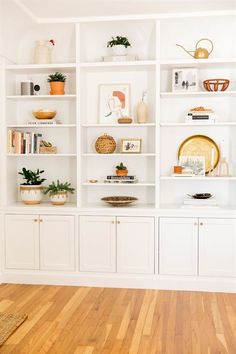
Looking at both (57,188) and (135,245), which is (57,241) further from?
(135,245)

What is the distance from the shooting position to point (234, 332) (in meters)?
3.63

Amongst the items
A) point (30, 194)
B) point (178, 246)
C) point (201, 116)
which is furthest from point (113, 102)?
point (178, 246)

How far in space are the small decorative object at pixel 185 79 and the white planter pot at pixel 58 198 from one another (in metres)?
1.53

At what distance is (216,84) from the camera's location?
4754mm

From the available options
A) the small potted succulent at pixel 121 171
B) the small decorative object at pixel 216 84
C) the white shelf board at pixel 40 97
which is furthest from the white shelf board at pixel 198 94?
the white shelf board at pixel 40 97

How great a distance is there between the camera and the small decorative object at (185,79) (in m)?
4.86

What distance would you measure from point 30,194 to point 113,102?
1.28 m

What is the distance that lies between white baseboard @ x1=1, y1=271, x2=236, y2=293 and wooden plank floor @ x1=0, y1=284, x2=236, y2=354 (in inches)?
3.7

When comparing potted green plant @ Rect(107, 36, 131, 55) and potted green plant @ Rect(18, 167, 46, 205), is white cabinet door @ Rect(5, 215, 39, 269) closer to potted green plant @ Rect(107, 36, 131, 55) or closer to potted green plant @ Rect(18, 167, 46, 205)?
potted green plant @ Rect(18, 167, 46, 205)

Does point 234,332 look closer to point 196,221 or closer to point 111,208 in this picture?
point 196,221

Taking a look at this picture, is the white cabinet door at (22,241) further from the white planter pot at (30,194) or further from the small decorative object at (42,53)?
the small decorative object at (42,53)

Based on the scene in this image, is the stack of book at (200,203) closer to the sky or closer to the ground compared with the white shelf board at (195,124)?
closer to the ground

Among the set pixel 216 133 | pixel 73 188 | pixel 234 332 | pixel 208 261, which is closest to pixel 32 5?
pixel 73 188

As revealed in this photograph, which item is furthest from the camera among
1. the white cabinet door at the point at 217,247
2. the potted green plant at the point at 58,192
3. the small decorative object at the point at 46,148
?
the small decorative object at the point at 46,148
